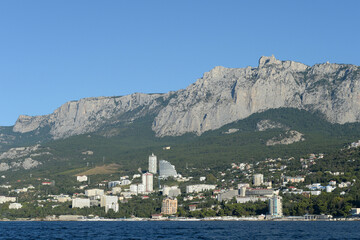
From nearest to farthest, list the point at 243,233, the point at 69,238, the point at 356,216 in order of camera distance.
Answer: the point at 69,238
the point at 243,233
the point at 356,216

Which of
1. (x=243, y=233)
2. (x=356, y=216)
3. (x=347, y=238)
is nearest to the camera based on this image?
(x=347, y=238)

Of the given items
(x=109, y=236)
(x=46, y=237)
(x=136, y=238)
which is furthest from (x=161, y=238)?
(x=46, y=237)

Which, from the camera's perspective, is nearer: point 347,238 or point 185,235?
point 347,238

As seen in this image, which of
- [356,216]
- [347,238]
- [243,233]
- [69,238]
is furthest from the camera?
[356,216]

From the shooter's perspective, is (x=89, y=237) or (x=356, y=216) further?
(x=356, y=216)

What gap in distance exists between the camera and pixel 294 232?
143 metres

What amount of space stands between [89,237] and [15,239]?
1450 centimetres

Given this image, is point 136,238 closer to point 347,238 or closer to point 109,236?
point 109,236

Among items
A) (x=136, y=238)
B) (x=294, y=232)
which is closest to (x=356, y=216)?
(x=294, y=232)

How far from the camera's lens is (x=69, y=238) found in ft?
435

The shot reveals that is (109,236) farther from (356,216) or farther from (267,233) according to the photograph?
(356,216)

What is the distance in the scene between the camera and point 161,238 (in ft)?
428

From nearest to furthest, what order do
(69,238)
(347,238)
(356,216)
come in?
1. (347,238)
2. (69,238)
3. (356,216)

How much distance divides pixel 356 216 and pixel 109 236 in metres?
87.8
